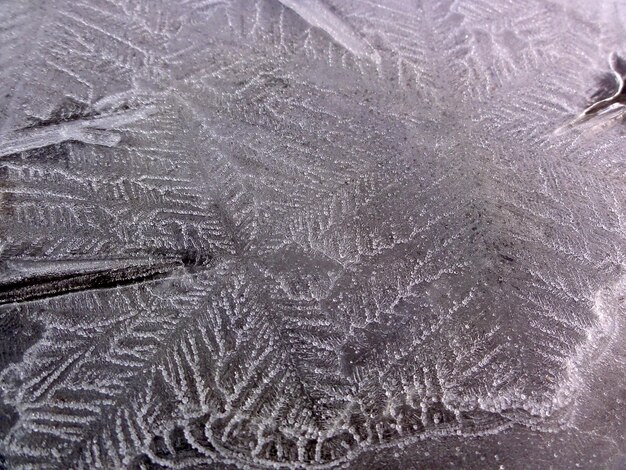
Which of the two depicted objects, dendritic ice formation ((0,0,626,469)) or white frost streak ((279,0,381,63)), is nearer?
dendritic ice formation ((0,0,626,469))

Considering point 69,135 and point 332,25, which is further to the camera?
point 332,25

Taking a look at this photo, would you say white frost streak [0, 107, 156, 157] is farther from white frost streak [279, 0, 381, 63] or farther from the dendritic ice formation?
white frost streak [279, 0, 381, 63]

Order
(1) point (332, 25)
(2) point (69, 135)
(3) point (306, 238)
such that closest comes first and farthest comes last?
(3) point (306, 238) → (2) point (69, 135) → (1) point (332, 25)

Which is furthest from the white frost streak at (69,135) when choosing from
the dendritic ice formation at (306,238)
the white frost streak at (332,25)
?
the white frost streak at (332,25)

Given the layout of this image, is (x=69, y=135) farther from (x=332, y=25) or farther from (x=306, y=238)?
(x=332, y=25)

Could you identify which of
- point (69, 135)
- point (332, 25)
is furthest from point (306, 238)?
point (332, 25)

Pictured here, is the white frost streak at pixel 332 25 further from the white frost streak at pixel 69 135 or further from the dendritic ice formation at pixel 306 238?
the white frost streak at pixel 69 135

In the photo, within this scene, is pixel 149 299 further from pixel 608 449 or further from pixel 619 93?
pixel 619 93

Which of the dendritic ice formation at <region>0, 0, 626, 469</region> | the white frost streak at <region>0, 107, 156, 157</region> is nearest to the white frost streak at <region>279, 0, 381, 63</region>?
the dendritic ice formation at <region>0, 0, 626, 469</region>
